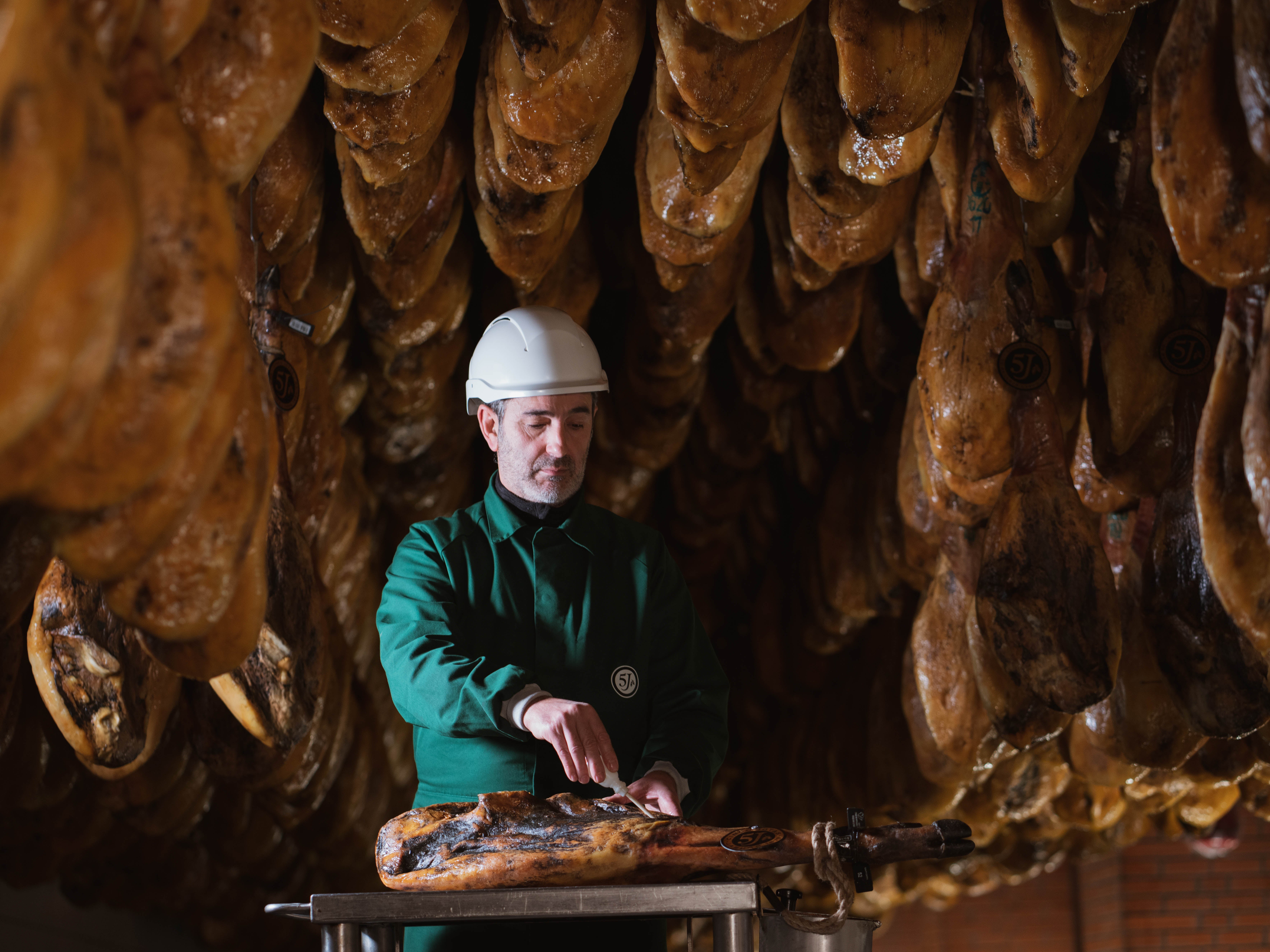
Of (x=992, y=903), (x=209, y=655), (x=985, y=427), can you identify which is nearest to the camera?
(x=209, y=655)

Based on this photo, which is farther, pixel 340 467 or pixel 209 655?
pixel 340 467

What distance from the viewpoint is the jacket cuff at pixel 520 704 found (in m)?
1.82

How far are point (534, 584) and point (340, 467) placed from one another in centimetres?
100

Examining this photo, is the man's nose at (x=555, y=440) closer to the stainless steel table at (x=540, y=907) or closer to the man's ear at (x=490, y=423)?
the man's ear at (x=490, y=423)

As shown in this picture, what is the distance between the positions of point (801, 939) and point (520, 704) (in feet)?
1.66

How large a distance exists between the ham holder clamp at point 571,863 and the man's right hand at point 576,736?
0.26ft

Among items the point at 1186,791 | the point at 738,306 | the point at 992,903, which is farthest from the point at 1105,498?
the point at 992,903

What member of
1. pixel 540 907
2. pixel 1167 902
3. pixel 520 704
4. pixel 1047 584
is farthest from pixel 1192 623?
pixel 1167 902

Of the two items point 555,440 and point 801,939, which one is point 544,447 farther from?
point 801,939

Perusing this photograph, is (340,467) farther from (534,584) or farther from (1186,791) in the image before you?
(1186,791)

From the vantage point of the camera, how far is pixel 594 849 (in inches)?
66.7

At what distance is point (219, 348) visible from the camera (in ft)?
3.37

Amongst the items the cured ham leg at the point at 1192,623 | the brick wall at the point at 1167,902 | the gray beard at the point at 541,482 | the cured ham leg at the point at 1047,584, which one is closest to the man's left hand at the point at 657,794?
the gray beard at the point at 541,482

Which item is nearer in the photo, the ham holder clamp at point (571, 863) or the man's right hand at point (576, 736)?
the ham holder clamp at point (571, 863)
